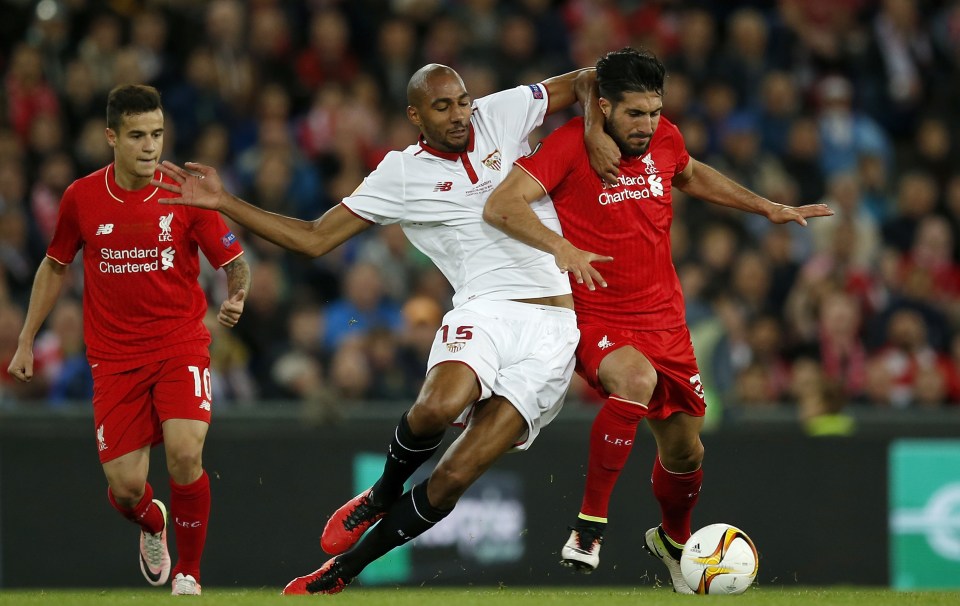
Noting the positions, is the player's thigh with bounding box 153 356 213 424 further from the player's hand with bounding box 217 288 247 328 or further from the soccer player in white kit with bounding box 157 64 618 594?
the soccer player in white kit with bounding box 157 64 618 594

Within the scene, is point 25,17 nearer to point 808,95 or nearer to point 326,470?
point 326,470

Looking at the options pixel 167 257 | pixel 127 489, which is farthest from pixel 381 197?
pixel 127 489

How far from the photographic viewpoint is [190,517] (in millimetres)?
7949

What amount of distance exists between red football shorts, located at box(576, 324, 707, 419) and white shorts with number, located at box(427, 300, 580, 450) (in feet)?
0.33

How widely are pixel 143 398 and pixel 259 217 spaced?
136cm

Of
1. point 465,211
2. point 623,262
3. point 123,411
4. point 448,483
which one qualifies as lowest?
point 448,483

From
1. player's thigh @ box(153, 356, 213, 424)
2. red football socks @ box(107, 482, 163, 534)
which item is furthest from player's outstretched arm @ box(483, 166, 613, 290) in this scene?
red football socks @ box(107, 482, 163, 534)

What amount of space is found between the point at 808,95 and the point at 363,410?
6499mm

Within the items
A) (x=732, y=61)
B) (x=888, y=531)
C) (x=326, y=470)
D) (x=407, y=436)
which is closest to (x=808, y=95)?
(x=732, y=61)

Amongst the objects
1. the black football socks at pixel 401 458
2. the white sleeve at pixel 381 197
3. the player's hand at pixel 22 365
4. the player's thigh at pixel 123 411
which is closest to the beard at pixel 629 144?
the white sleeve at pixel 381 197

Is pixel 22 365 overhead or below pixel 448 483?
overhead

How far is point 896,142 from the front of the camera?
607 inches

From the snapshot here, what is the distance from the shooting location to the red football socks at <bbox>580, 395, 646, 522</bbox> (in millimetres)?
7352

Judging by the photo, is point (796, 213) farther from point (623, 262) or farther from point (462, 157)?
point (462, 157)
